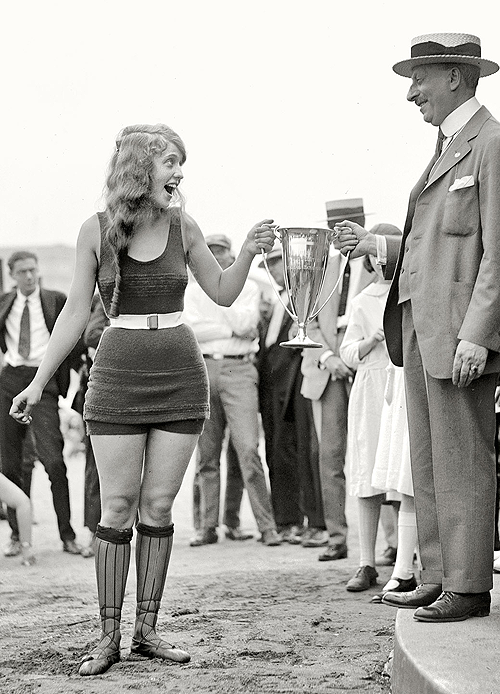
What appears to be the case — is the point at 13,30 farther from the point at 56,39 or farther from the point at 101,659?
the point at 101,659

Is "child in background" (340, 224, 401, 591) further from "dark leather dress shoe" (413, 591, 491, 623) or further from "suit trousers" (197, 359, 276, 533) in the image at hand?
"dark leather dress shoe" (413, 591, 491, 623)

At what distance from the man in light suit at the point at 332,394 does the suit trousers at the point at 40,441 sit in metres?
1.76

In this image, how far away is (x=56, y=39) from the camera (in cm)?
703

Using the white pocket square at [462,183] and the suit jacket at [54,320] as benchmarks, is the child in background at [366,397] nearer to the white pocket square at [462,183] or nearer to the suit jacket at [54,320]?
the white pocket square at [462,183]

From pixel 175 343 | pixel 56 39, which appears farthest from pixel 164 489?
pixel 56 39

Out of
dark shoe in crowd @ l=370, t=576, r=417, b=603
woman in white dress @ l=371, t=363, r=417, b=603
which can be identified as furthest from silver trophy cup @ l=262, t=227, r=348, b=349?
dark shoe in crowd @ l=370, t=576, r=417, b=603

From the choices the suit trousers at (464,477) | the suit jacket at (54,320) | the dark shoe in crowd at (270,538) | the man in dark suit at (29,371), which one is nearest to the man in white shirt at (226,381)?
the dark shoe in crowd at (270,538)

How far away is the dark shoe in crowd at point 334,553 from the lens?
6.69 m

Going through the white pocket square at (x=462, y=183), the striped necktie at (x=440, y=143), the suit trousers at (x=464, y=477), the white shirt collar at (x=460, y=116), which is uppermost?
the white shirt collar at (x=460, y=116)

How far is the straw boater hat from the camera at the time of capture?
370 centimetres

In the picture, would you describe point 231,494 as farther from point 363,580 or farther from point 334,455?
point 363,580

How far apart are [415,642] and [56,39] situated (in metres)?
4.94

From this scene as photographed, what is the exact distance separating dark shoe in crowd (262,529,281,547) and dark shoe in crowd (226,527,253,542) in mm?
297

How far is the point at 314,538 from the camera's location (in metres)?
7.60
